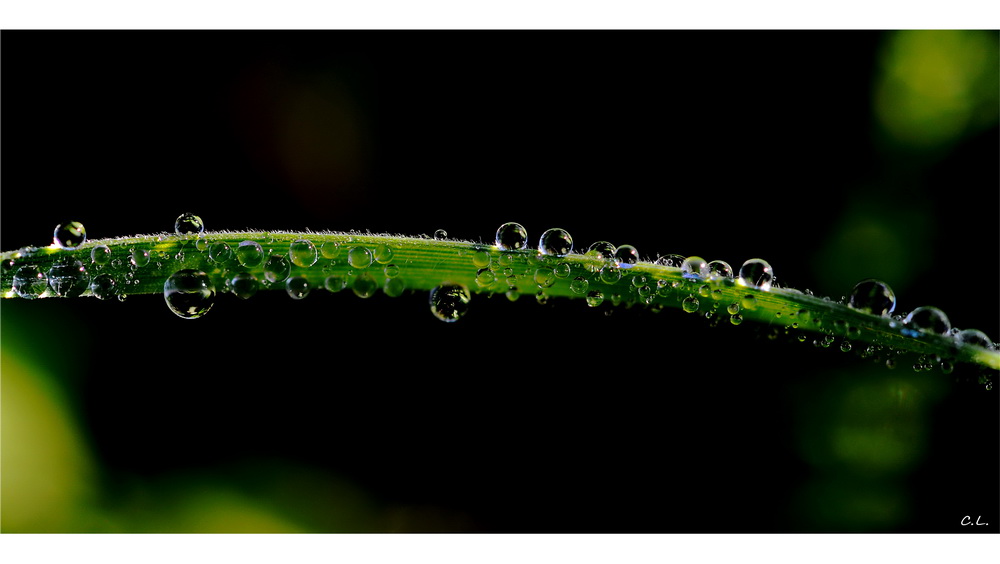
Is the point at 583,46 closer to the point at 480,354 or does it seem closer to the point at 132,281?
the point at 480,354

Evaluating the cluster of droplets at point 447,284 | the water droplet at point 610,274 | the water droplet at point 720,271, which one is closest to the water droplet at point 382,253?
the cluster of droplets at point 447,284

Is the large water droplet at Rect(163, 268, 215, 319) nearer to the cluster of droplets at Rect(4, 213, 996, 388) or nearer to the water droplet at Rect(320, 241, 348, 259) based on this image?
the cluster of droplets at Rect(4, 213, 996, 388)

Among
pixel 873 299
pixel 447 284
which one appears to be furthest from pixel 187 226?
pixel 873 299

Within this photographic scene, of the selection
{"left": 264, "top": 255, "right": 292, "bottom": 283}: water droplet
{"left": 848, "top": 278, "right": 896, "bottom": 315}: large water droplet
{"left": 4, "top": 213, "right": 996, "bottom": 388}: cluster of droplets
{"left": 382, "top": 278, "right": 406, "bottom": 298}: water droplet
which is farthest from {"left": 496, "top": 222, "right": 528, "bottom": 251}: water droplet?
{"left": 848, "top": 278, "right": 896, "bottom": 315}: large water droplet

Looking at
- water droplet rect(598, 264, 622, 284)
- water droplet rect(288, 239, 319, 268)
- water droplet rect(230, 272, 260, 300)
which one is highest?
water droplet rect(598, 264, 622, 284)

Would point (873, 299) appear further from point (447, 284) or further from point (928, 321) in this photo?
point (447, 284)

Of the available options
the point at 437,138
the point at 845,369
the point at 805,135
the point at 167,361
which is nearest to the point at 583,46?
the point at 437,138

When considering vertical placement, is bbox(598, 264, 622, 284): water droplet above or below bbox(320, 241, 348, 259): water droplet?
above
